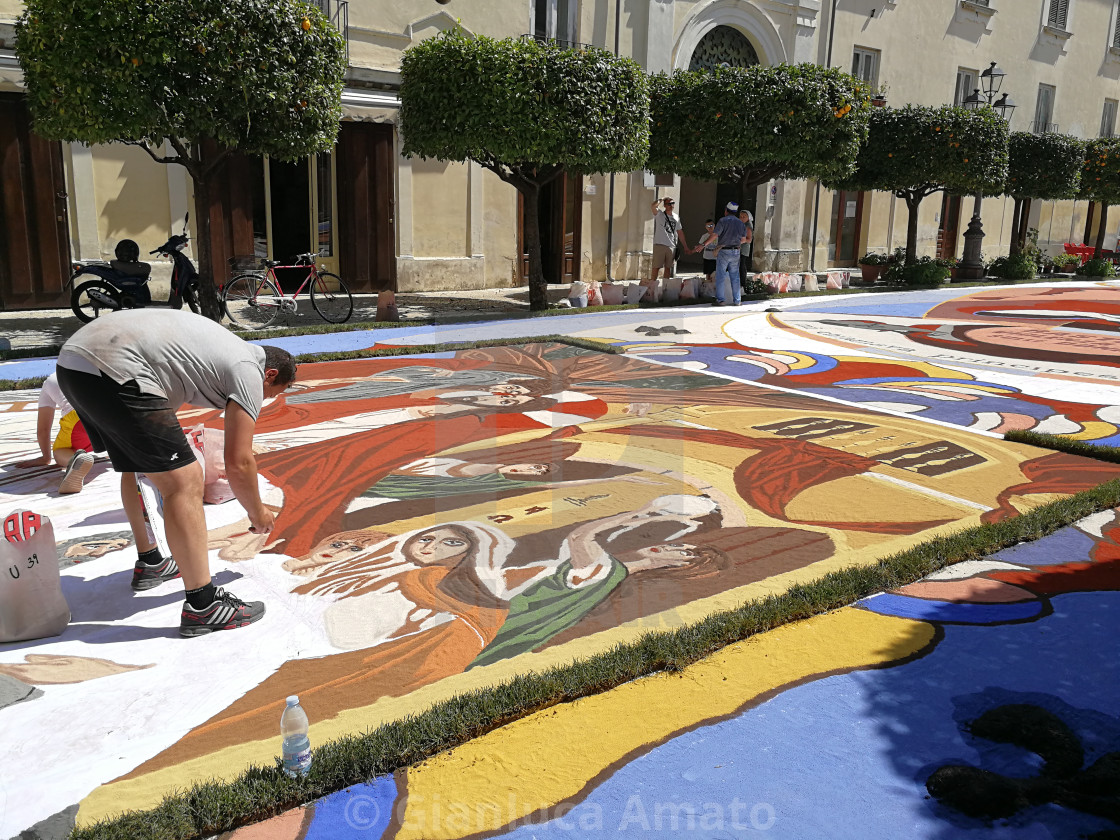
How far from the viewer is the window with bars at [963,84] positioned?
2758 cm

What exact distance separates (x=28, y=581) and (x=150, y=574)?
→ 599 millimetres

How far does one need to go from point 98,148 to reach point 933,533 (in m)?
14.0

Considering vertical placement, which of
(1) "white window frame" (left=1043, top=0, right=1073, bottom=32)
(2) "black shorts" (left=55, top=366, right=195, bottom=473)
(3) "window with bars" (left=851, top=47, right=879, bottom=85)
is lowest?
(2) "black shorts" (left=55, top=366, right=195, bottom=473)

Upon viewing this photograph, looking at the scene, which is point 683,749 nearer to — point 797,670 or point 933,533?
point 797,670

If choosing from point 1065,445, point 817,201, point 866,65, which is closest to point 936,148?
point 817,201

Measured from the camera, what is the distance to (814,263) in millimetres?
24531

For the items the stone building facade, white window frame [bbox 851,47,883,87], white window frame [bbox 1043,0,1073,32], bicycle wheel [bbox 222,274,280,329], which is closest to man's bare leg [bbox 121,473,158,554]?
bicycle wheel [bbox 222,274,280,329]

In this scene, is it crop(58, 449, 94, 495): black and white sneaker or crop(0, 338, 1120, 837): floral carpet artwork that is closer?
crop(0, 338, 1120, 837): floral carpet artwork

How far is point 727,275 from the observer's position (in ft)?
53.4

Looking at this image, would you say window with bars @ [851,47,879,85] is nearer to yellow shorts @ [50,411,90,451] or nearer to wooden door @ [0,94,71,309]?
wooden door @ [0,94,71,309]

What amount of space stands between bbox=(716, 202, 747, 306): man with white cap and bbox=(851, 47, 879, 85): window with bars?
11504mm

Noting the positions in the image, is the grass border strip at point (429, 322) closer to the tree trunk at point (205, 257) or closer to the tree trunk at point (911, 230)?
the tree trunk at point (205, 257)

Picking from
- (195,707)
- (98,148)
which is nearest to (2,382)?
(195,707)

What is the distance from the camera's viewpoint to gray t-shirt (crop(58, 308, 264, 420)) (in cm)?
→ 338
